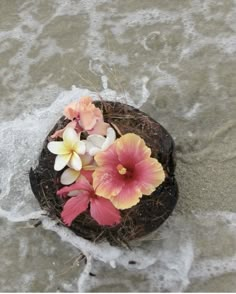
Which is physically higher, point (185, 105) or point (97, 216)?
point (97, 216)

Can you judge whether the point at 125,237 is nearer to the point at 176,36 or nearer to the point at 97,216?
the point at 97,216

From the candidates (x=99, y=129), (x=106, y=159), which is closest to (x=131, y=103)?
(x=99, y=129)

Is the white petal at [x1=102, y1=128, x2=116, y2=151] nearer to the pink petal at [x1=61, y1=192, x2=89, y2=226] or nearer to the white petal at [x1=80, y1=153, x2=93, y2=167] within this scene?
the white petal at [x1=80, y1=153, x2=93, y2=167]

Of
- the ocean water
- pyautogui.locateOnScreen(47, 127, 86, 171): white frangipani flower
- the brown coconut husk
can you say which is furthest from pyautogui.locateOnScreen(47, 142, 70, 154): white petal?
the ocean water

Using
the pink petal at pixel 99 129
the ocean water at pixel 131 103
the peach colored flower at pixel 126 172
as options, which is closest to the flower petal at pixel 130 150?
the peach colored flower at pixel 126 172

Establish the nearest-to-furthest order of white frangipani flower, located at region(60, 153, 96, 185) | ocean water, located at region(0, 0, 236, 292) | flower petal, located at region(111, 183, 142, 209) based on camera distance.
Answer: flower petal, located at region(111, 183, 142, 209)
white frangipani flower, located at region(60, 153, 96, 185)
ocean water, located at region(0, 0, 236, 292)

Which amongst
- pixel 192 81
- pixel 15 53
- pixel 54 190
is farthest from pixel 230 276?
pixel 15 53
